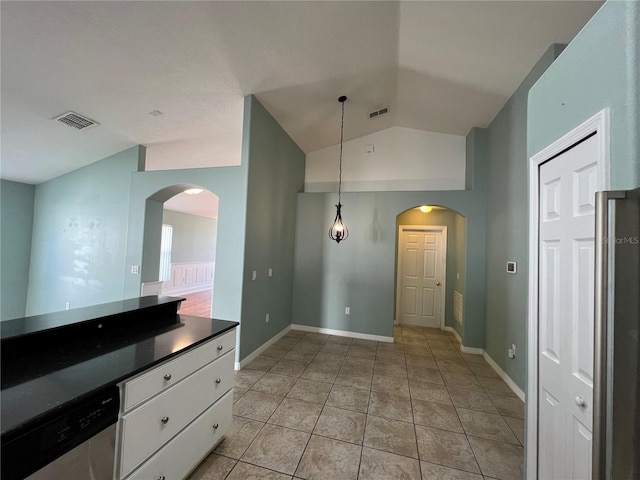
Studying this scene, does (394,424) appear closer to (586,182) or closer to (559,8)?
(586,182)

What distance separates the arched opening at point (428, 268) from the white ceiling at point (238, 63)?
71.2 inches

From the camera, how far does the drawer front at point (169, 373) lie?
44.6 inches

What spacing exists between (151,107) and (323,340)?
165 inches

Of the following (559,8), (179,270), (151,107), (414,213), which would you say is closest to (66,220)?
(151,107)

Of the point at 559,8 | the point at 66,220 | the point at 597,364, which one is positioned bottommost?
the point at 597,364

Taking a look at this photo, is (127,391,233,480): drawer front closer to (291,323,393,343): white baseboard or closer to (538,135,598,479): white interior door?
(538,135,598,479): white interior door

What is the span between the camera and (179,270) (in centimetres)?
790

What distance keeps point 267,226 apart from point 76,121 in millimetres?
2805

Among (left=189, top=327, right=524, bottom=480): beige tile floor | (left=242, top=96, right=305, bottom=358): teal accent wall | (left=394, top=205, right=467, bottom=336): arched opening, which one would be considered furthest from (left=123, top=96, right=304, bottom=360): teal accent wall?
(left=394, top=205, right=467, bottom=336): arched opening

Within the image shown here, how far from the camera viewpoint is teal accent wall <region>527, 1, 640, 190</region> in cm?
86

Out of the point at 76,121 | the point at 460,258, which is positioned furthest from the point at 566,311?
the point at 76,121

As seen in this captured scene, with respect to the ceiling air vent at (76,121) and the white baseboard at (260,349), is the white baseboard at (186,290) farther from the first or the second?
the ceiling air vent at (76,121)

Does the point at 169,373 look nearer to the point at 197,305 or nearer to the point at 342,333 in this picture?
the point at 342,333

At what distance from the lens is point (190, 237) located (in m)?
8.36
